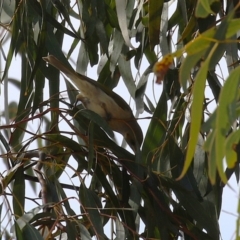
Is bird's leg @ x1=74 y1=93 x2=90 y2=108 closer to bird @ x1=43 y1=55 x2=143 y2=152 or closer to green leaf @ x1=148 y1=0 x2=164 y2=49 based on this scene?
bird @ x1=43 y1=55 x2=143 y2=152

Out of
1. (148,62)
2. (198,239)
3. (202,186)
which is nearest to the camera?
(198,239)

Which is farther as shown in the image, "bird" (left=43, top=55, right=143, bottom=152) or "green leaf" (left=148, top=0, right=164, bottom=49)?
"bird" (left=43, top=55, right=143, bottom=152)

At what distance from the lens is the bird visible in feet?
9.55

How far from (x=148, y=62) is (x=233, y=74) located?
1.50m

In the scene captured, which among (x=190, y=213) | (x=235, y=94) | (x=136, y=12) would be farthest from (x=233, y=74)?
(x=136, y=12)

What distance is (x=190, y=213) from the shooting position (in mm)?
2254

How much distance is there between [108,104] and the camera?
3.16m

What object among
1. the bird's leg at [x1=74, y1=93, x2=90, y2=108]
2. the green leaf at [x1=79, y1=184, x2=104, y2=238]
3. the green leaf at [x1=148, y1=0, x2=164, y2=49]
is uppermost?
the bird's leg at [x1=74, y1=93, x2=90, y2=108]

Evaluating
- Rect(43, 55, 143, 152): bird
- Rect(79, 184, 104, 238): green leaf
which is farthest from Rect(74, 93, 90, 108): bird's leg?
Rect(79, 184, 104, 238): green leaf

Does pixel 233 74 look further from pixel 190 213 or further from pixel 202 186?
pixel 202 186

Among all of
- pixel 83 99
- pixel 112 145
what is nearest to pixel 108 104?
pixel 83 99

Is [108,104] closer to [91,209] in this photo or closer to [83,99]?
[83,99]

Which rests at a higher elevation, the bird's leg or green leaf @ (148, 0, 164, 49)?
the bird's leg

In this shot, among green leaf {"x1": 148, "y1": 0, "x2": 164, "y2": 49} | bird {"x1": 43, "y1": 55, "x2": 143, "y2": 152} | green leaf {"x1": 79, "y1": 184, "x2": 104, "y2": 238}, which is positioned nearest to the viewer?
green leaf {"x1": 79, "y1": 184, "x2": 104, "y2": 238}
